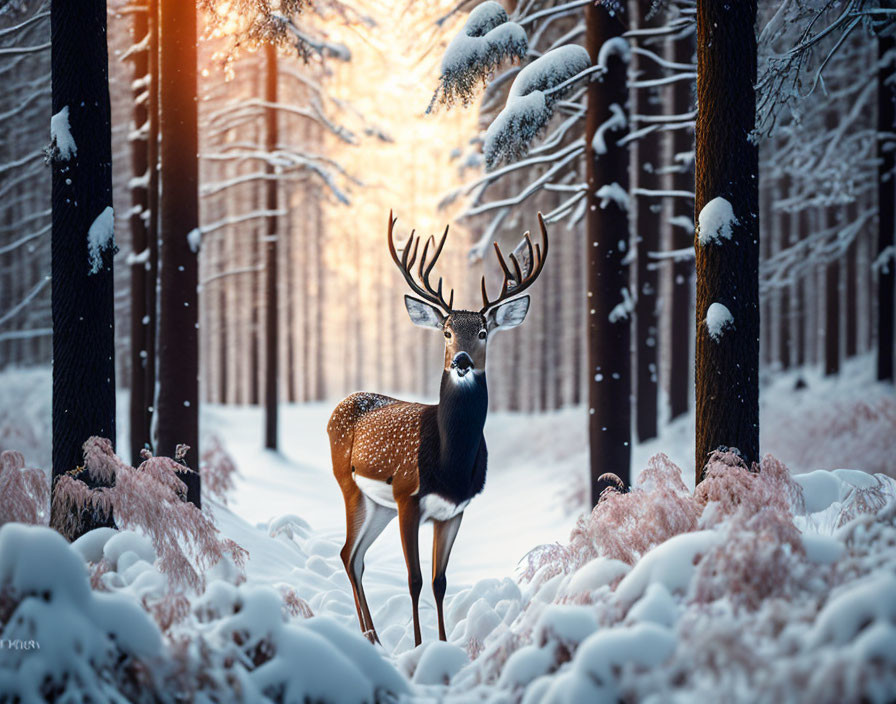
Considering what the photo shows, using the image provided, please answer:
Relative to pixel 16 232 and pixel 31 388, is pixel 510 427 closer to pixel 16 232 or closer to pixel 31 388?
pixel 31 388

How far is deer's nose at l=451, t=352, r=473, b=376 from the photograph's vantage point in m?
5.40

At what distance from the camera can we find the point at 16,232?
63.8ft

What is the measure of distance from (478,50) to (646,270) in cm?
699

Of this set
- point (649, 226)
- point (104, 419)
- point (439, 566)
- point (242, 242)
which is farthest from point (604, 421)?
point (242, 242)

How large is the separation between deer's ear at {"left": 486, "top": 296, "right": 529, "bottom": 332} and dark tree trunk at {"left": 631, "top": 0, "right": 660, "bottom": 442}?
7344mm

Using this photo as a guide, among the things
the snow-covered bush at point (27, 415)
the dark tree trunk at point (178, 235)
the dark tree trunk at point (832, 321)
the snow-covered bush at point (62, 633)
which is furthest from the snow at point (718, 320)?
the dark tree trunk at point (832, 321)

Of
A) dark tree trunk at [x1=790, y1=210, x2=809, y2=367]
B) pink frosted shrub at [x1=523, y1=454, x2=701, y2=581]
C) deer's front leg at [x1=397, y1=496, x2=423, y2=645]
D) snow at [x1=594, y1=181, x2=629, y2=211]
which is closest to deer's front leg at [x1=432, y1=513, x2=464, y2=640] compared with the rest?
deer's front leg at [x1=397, y1=496, x2=423, y2=645]

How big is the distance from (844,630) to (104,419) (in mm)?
4900

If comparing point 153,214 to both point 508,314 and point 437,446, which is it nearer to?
point 508,314

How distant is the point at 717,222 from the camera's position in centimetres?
558

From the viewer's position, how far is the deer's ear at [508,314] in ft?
19.2

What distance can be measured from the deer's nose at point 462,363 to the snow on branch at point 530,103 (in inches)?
117

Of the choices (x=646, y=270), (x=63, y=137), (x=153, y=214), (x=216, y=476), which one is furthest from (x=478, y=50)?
(x=646, y=270)

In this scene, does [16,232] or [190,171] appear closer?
[190,171]
